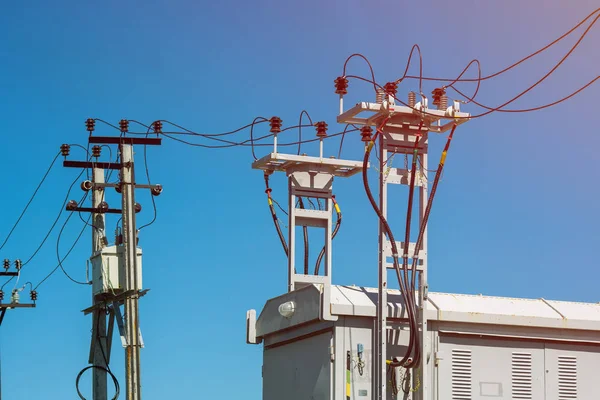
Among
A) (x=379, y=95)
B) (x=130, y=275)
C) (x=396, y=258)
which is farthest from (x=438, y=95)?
(x=130, y=275)

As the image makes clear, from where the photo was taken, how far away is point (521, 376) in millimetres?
20578

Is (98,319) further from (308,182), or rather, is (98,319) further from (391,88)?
(391,88)

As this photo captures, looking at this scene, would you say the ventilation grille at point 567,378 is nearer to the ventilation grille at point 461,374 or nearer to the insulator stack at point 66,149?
the ventilation grille at point 461,374

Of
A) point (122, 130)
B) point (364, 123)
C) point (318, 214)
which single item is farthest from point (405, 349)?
point (122, 130)

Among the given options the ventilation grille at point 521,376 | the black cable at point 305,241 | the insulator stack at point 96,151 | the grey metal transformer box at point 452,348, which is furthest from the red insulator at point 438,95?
the insulator stack at point 96,151

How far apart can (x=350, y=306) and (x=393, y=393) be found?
4.89 feet

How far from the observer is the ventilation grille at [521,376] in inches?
806

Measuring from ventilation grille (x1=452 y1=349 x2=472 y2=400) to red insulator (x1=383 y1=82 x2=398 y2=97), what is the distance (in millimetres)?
4321

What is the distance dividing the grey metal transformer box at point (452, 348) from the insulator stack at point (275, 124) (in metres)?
6.67

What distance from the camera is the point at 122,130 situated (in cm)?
3070

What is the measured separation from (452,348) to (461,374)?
421 millimetres

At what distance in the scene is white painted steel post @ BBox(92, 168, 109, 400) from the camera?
30266 mm

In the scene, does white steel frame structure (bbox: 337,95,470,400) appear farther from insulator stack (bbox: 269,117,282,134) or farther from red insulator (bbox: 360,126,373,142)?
insulator stack (bbox: 269,117,282,134)

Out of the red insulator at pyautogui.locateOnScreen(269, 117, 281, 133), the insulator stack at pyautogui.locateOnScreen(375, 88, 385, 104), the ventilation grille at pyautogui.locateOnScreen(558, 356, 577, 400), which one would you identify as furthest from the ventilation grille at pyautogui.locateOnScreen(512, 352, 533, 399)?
the red insulator at pyautogui.locateOnScreen(269, 117, 281, 133)
